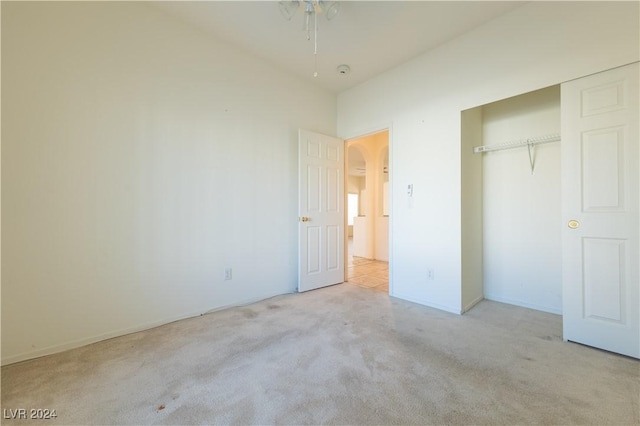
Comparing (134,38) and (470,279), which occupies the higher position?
(134,38)

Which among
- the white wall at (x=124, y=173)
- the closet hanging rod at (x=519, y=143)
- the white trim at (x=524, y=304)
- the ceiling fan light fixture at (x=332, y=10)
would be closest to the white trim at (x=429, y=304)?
the white trim at (x=524, y=304)

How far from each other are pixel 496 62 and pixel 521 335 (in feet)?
8.29

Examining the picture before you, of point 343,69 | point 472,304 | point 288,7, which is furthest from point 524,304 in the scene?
point 288,7

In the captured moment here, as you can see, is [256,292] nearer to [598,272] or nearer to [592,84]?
[598,272]

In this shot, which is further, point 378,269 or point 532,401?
point 378,269

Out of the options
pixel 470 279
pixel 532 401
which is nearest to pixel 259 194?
pixel 470 279

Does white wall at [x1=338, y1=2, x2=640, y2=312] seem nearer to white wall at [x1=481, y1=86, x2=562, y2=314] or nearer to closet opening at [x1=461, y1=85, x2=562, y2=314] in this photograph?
closet opening at [x1=461, y1=85, x2=562, y2=314]

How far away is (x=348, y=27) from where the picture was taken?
2609 mm

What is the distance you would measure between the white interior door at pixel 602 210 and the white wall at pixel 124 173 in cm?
288

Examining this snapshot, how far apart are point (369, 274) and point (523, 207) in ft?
7.84

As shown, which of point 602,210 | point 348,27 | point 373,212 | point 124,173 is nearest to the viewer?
point 602,210

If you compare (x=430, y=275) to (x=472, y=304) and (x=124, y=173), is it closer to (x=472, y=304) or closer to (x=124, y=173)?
(x=472, y=304)

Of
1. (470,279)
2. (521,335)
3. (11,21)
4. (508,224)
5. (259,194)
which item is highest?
(11,21)

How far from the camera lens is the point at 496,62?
252 centimetres
